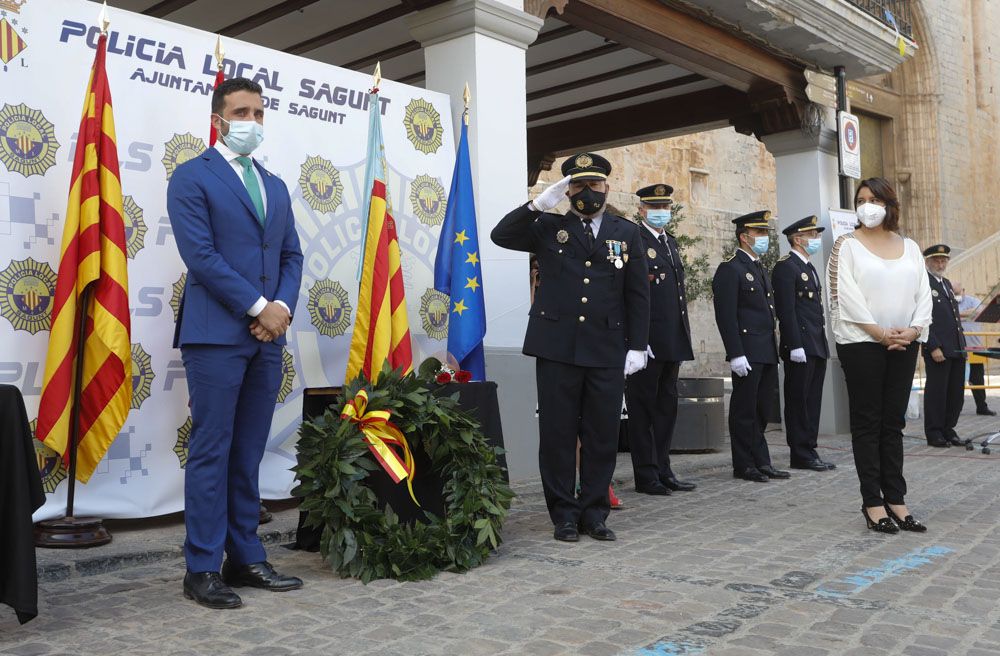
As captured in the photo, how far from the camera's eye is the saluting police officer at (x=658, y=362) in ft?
20.6

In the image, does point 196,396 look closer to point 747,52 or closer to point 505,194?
point 505,194

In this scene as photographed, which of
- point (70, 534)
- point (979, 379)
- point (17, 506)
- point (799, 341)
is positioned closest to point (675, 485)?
point (799, 341)

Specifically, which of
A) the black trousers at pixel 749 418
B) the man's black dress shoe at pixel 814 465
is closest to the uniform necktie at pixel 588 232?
the black trousers at pixel 749 418

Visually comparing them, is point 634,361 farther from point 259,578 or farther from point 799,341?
point 799,341

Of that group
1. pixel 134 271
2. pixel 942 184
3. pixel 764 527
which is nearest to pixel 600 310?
pixel 764 527

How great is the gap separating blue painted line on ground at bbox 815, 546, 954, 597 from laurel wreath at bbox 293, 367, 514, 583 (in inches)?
55.6

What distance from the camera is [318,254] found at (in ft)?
18.1

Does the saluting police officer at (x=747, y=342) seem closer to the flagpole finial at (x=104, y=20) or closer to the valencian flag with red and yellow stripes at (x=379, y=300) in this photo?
the valencian flag with red and yellow stripes at (x=379, y=300)

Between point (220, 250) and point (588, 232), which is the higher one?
point (588, 232)

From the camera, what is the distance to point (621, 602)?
355 centimetres

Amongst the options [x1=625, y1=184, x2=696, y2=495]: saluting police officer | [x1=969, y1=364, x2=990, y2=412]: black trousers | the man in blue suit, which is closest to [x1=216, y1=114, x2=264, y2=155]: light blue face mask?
the man in blue suit

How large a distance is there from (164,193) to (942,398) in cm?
725

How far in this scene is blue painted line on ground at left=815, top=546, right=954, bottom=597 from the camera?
370cm

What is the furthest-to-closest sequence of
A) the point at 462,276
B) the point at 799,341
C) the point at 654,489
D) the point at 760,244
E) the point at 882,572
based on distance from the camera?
the point at 799,341 < the point at 760,244 < the point at 654,489 < the point at 462,276 < the point at 882,572
